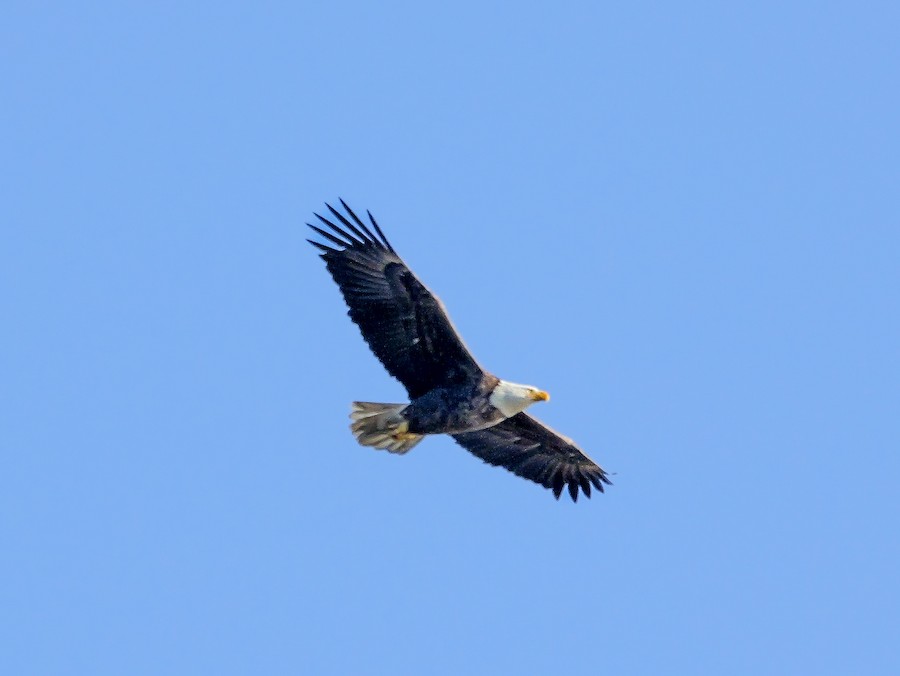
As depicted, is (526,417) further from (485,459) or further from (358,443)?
(358,443)

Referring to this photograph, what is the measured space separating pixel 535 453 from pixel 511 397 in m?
1.76

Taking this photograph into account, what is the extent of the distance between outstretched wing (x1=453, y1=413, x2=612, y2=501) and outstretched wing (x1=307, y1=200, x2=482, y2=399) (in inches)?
57.5

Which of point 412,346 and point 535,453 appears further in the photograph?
point 535,453

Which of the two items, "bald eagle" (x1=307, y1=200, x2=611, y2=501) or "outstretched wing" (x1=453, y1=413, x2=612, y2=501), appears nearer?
"bald eagle" (x1=307, y1=200, x2=611, y2=501)

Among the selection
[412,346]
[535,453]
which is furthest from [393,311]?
[535,453]

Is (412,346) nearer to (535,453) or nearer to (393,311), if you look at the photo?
(393,311)

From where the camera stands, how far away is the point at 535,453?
17.9m

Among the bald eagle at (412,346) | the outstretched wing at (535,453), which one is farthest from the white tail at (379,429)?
the outstretched wing at (535,453)

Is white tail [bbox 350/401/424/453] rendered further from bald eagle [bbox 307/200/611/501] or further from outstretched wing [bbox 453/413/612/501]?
outstretched wing [bbox 453/413/612/501]

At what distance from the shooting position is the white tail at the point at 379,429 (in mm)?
16641

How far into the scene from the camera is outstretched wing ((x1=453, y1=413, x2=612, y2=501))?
17672 mm

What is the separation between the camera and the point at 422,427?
1645 cm

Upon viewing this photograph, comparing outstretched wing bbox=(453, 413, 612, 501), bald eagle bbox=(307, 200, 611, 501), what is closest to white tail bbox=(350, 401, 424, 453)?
bald eagle bbox=(307, 200, 611, 501)

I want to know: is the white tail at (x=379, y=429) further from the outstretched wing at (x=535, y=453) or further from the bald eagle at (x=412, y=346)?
the outstretched wing at (x=535, y=453)
